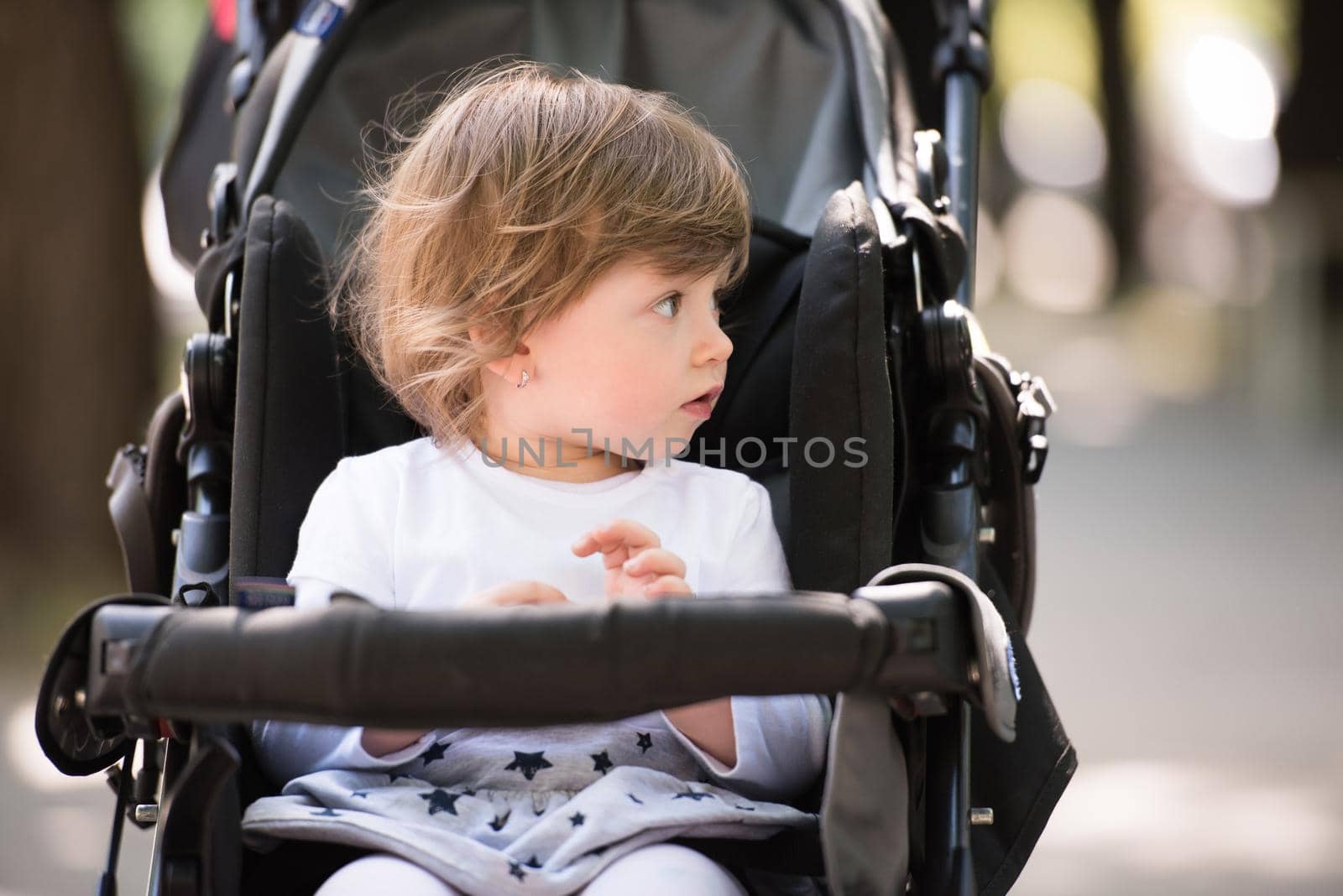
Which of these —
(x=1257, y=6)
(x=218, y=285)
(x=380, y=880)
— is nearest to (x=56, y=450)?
(x=218, y=285)

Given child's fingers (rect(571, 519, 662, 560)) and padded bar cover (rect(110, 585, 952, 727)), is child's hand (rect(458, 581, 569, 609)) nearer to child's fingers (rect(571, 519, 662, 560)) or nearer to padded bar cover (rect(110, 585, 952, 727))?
child's fingers (rect(571, 519, 662, 560))

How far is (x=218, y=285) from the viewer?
1633mm

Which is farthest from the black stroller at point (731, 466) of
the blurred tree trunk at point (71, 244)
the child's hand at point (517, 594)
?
the blurred tree trunk at point (71, 244)

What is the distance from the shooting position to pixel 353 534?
138cm

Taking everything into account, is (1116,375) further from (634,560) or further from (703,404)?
(634,560)

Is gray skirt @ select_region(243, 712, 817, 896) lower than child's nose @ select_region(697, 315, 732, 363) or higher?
lower

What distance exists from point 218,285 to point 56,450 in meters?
3.34

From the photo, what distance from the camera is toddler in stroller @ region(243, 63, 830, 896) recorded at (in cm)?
123

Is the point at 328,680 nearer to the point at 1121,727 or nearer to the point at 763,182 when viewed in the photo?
the point at 763,182

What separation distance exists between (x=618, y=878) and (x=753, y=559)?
0.41m

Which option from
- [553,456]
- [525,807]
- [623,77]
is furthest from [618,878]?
[623,77]

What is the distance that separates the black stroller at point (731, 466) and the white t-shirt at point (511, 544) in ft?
0.19

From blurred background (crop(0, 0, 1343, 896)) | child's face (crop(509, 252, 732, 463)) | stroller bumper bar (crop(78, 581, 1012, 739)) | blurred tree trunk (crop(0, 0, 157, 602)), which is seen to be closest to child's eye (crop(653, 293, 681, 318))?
child's face (crop(509, 252, 732, 463))

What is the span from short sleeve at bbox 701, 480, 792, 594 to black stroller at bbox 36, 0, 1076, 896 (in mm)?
29
